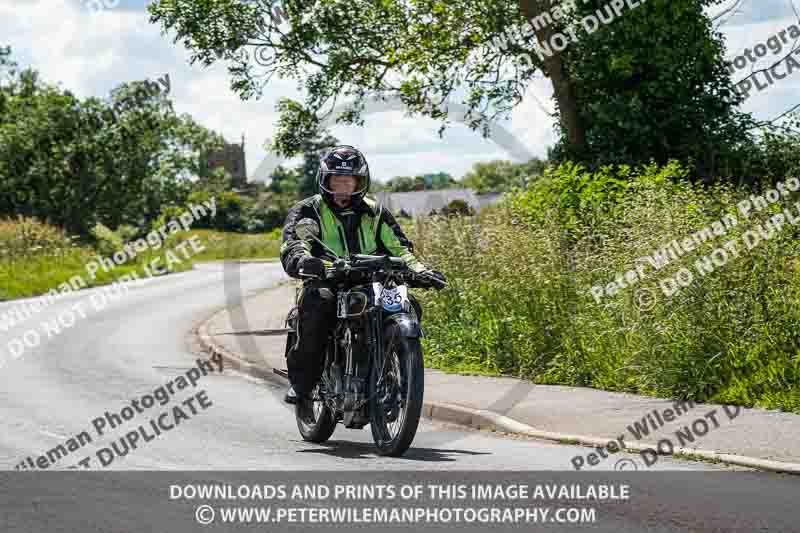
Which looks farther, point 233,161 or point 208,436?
point 233,161

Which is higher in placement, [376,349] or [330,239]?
[330,239]

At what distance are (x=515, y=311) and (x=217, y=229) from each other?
65.8 meters

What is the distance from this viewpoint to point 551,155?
2161 centimetres

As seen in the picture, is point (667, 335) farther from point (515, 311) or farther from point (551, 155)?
point (551, 155)

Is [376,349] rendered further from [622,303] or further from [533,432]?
[622,303]

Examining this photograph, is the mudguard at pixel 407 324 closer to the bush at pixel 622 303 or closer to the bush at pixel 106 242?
the bush at pixel 622 303

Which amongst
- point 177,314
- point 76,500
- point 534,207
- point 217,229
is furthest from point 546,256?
point 217,229

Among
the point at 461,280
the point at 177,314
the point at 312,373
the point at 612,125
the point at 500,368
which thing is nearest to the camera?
the point at 312,373

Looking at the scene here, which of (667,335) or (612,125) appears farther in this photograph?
(612,125)

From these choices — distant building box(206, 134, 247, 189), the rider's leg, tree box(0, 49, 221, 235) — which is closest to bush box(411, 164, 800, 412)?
the rider's leg

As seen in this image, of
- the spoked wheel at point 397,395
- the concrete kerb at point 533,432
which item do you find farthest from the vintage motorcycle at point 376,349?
the concrete kerb at point 533,432

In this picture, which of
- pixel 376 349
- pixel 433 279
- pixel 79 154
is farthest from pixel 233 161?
pixel 376 349

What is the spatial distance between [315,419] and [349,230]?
160 cm

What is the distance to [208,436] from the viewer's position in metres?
9.78
